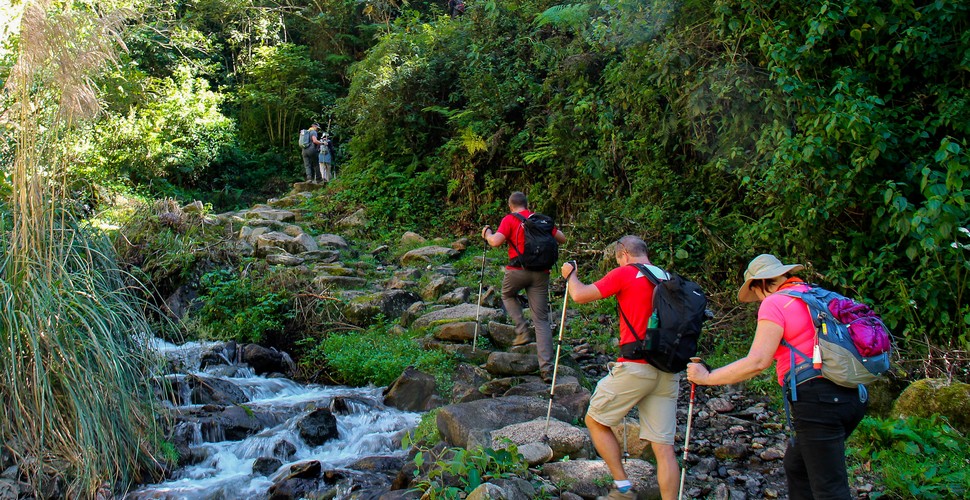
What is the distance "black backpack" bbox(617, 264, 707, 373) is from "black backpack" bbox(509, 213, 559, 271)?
2.76 metres

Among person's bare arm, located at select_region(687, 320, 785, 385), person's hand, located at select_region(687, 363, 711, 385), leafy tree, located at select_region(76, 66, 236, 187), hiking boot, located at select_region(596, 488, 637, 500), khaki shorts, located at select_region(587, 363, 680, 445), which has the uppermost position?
leafy tree, located at select_region(76, 66, 236, 187)

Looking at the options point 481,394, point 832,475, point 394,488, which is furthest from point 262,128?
point 832,475

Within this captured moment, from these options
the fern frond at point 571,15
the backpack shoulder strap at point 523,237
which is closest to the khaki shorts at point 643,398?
the backpack shoulder strap at point 523,237

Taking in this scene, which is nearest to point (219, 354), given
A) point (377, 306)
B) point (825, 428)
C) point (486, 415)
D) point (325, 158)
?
point (377, 306)

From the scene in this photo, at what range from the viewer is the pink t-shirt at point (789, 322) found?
12.7 feet

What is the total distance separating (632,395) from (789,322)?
134cm

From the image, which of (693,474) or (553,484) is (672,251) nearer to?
(693,474)

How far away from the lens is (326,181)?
67.2 feet

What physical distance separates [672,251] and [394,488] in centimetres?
626

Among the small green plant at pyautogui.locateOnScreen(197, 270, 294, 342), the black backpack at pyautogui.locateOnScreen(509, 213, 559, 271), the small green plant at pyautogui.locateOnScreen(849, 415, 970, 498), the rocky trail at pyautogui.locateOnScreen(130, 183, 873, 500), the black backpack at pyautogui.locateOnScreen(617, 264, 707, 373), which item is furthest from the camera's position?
the small green plant at pyautogui.locateOnScreen(197, 270, 294, 342)

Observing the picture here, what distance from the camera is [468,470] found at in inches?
194

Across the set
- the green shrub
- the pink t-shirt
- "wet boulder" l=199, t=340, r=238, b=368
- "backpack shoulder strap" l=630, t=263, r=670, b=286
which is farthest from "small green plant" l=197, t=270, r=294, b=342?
the pink t-shirt

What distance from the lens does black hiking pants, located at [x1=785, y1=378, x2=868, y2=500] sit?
380 cm

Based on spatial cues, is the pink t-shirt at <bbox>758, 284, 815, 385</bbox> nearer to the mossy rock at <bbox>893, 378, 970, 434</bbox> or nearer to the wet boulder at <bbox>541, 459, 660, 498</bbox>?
the wet boulder at <bbox>541, 459, 660, 498</bbox>
